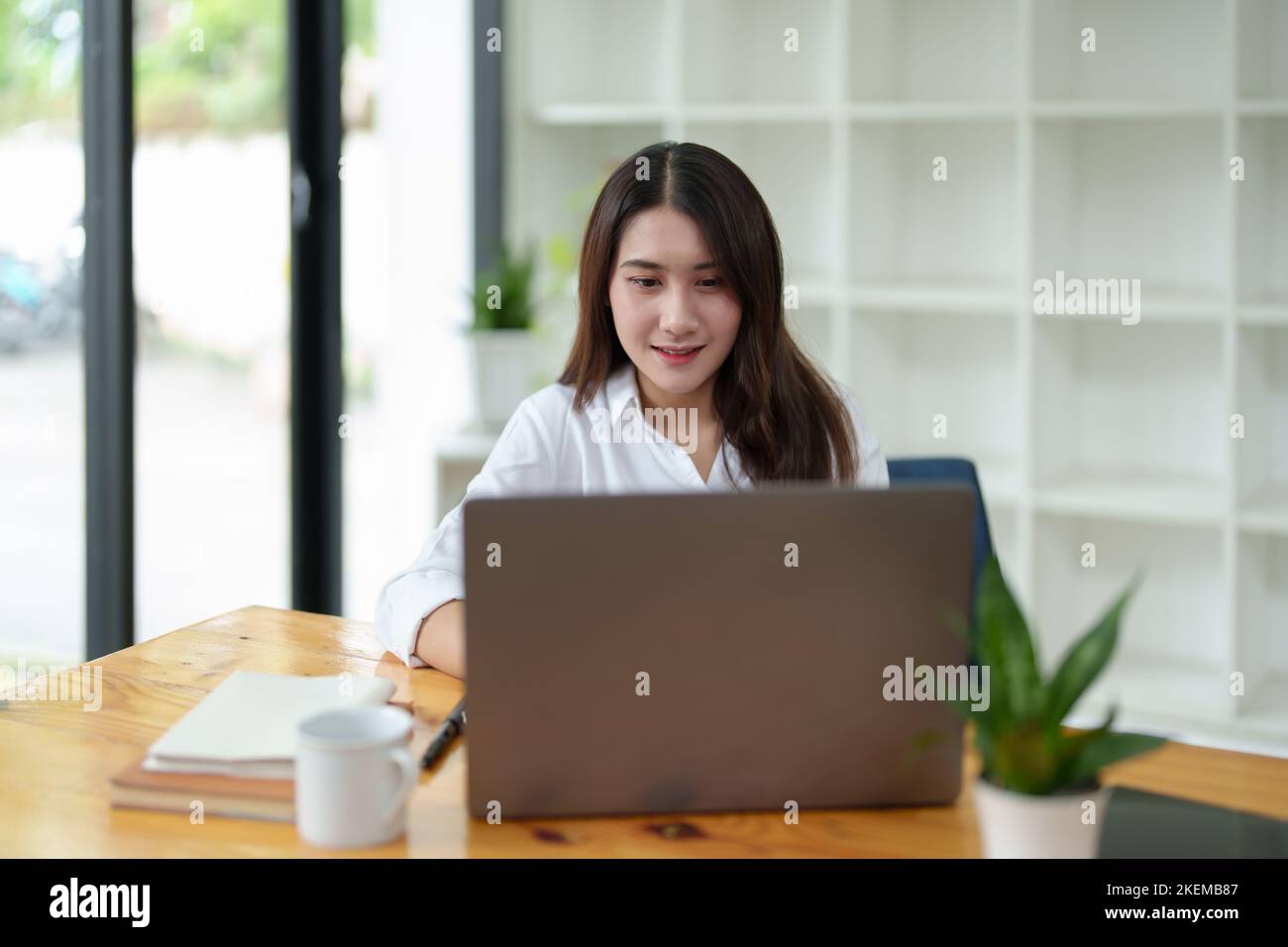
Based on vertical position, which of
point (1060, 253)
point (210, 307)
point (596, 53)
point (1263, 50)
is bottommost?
point (210, 307)

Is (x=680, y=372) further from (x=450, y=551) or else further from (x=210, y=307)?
(x=210, y=307)

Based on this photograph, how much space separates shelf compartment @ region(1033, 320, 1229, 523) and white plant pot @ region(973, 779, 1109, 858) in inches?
87.3

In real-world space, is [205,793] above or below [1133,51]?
below

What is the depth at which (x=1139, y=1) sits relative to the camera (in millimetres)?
3191

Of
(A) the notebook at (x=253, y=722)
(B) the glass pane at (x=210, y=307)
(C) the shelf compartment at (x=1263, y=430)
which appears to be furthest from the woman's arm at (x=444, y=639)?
(C) the shelf compartment at (x=1263, y=430)

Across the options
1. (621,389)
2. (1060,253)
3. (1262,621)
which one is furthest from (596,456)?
(1262,621)

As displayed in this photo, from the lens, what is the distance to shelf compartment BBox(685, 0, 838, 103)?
3492 millimetres

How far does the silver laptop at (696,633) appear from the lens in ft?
3.64

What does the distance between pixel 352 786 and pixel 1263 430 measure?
2.62 m

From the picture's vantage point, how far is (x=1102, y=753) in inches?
39.0

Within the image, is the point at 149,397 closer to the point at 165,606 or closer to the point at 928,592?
the point at 165,606

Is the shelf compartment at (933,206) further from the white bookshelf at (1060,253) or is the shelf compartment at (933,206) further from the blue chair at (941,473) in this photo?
the blue chair at (941,473)

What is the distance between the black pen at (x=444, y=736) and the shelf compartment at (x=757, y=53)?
238cm

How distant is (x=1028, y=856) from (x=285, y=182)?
2.86m
